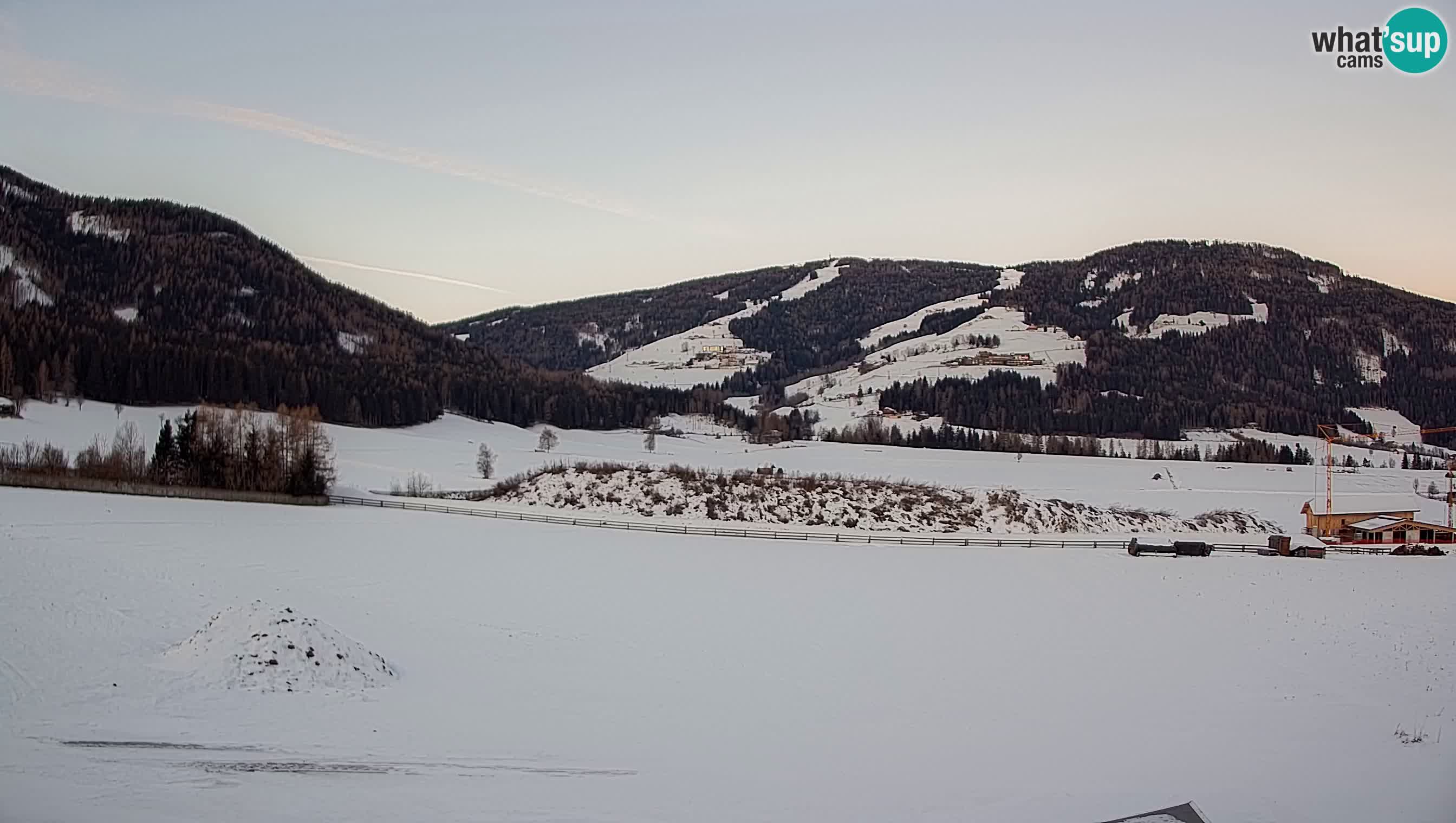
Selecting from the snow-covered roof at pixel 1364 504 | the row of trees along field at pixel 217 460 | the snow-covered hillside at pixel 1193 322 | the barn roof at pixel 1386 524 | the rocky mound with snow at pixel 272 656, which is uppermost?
the snow-covered hillside at pixel 1193 322

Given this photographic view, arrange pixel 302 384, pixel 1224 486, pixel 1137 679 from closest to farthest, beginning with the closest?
pixel 1137 679 → pixel 1224 486 → pixel 302 384

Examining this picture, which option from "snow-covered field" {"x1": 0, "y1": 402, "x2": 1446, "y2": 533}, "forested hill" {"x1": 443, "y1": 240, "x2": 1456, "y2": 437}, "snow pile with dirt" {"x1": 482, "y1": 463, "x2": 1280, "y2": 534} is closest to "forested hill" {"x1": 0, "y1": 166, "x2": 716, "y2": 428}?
"snow-covered field" {"x1": 0, "y1": 402, "x2": 1446, "y2": 533}

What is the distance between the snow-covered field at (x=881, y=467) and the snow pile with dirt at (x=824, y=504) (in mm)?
6446

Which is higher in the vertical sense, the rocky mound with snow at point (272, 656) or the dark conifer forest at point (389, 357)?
the dark conifer forest at point (389, 357)

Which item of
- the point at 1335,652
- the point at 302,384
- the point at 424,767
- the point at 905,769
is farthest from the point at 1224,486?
the point at 302,384

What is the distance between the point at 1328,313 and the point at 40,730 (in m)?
205

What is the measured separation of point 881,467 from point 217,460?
4587 centimetres

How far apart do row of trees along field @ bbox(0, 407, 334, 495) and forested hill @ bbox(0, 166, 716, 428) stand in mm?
28681

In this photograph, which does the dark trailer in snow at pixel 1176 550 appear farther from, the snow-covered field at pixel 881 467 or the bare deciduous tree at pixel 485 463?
the bare deciduous tree at pixel 485 463

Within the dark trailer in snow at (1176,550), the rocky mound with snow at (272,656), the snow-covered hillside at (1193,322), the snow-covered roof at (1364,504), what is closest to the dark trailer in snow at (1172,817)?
the rocky mound with snow at (272,656)

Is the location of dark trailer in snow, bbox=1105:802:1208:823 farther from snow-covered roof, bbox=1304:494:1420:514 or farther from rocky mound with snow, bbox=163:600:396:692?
snow-covered roof, bbox=1304:494:1420:514

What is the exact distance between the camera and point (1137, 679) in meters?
17.7

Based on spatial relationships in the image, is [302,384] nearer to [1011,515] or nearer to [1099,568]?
[1011,515]

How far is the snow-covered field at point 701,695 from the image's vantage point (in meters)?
10.7
